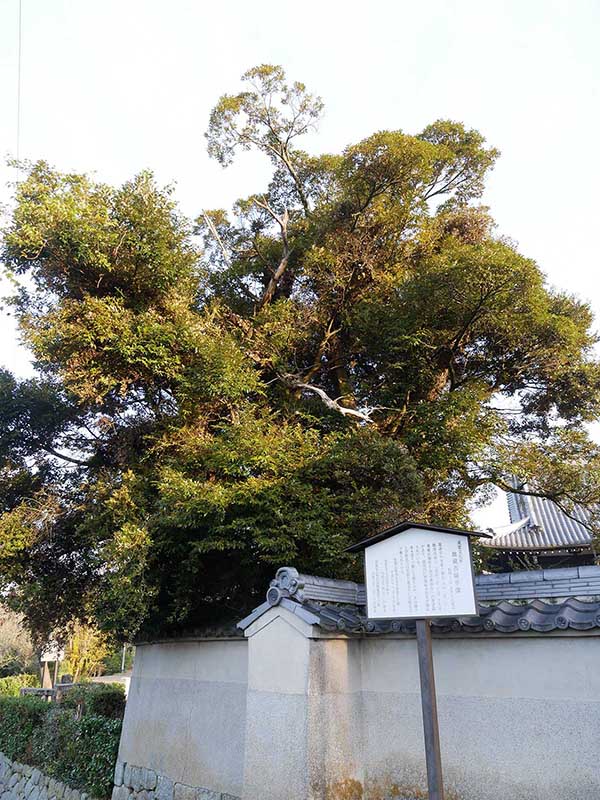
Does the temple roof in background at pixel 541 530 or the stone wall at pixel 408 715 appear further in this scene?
the temple roof in background at pixel 541 530

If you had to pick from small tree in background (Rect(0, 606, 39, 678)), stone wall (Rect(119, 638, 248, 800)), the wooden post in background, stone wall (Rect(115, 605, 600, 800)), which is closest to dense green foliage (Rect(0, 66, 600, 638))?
stone wall (Rect(119, 638, 248, 800))

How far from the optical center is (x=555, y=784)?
4.70 metres

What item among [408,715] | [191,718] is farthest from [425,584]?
[191,718]

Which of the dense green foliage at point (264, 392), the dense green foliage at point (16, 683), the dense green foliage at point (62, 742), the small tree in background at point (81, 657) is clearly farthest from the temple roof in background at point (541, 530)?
the dense green foliage at point (16, 683)

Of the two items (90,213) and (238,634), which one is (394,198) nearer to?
(90,213)

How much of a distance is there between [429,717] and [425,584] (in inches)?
42.6

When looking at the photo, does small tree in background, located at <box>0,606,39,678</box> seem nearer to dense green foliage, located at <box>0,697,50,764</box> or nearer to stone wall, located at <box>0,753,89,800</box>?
dense green foliage, located at <box>0,697,50,764</box>

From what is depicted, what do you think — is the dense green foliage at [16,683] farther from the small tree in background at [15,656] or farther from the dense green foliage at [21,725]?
the dense green foliage at [21,725]

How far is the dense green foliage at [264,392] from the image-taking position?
908 cm

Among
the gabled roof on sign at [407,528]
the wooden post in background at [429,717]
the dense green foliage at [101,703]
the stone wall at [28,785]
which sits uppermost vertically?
the gabled roof on sign at [407,528]

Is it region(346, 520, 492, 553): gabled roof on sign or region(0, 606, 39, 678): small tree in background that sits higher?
region(346, 520, 492, 553): gabled roof on sign

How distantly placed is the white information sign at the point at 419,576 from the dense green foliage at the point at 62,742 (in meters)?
7.24

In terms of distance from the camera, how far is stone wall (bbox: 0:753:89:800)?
409 inches

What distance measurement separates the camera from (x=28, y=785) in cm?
1169
